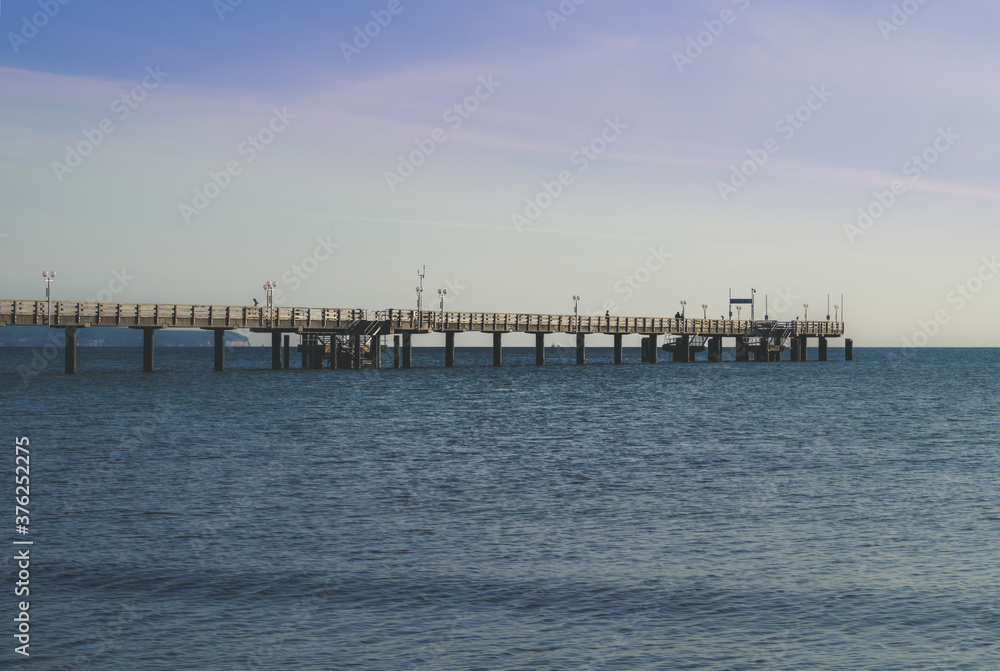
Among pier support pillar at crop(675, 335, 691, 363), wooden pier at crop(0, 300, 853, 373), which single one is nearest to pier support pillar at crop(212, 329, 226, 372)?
wooden pier at crop(0, 300, 853, 373)

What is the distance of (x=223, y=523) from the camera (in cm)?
1892

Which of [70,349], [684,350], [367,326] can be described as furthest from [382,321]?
[684,350]

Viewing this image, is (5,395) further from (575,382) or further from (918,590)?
(918,590)

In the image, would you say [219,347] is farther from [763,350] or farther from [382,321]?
[763,350]

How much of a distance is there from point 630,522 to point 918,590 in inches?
240

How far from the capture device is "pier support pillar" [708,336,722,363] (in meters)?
121

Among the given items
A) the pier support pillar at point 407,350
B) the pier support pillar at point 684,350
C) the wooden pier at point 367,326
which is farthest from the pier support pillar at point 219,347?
the pier support pillar at point 684,350

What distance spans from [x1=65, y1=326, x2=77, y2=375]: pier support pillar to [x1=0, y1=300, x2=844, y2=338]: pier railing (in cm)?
259

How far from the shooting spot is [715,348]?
12244 cm

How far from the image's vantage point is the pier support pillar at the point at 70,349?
63.7 metres

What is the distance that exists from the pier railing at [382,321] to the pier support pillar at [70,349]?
259 centimetres

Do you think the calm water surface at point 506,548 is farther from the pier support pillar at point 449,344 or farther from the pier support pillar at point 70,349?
the pier support pillar at point 449,344

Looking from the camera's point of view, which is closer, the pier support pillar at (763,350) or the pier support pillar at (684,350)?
the pier support pillar at (684,350)

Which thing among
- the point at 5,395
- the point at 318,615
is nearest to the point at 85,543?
the point at 318,615
